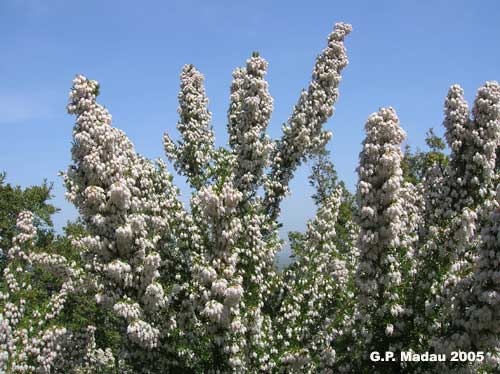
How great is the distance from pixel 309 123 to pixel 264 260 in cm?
653

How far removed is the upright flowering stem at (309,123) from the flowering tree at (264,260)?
0.12 m

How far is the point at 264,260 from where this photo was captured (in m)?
15.9

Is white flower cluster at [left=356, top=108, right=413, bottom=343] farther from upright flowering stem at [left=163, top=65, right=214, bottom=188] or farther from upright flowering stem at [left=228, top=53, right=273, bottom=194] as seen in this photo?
upright flowering stem at [left=163, top=65, right=214, bottom=188]

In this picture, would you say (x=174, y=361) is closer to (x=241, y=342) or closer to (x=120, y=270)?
(x=241, y=342)

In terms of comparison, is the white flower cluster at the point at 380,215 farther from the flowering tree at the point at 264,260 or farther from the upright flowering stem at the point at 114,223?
the upright flowering stem at the point at 114,223

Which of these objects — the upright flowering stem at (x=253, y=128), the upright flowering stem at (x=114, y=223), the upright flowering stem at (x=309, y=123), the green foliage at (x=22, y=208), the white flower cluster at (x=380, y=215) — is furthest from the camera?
the green foliage at (x=22, y=208)

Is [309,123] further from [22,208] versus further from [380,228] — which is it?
[22,208]

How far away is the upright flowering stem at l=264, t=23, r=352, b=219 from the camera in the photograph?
19.3 meters

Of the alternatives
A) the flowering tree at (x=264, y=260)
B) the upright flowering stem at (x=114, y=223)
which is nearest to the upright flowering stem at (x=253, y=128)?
the flowering tree at (x=264, y=260)

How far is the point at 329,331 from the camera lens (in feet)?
49.9

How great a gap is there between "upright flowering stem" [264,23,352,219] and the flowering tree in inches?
4.6

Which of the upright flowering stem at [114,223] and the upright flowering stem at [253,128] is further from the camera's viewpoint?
the upright flowering stem at [253,128]

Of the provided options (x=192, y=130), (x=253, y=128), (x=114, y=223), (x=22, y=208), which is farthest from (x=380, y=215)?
(x=22, y=208)

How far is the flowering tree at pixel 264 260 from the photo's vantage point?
12.9 meters
